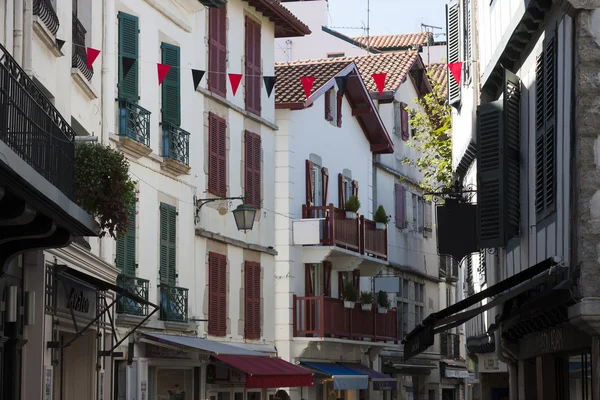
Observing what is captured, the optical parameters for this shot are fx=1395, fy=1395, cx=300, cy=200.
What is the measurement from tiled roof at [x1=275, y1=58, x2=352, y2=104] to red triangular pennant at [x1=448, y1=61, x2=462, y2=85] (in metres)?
11.1

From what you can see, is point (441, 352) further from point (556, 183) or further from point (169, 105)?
point (556, 183)

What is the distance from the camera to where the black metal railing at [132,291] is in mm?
22281

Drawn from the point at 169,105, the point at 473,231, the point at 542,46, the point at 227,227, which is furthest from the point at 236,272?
the point at 542,46

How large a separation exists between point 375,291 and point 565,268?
2876cm

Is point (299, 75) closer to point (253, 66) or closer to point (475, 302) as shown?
point (253, 66)

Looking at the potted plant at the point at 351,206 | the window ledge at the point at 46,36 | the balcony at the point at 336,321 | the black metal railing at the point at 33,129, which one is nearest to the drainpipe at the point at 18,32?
the window ledge at the point at 46,36

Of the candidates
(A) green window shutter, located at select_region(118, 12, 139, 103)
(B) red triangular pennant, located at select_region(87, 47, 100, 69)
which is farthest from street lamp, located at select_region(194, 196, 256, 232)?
(B) red triangular pennant, located at select_region(87, 47, 100, 69)

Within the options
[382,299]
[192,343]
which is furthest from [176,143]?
[382,299]

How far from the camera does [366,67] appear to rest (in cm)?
4291

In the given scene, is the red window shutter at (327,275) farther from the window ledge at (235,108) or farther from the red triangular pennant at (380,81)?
the red triangular pennant at (380,81)

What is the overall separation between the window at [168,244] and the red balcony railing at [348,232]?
870cm

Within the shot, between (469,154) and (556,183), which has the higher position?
(469,154)

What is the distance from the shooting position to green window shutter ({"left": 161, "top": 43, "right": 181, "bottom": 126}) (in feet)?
82.3

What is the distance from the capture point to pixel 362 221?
119 feet
